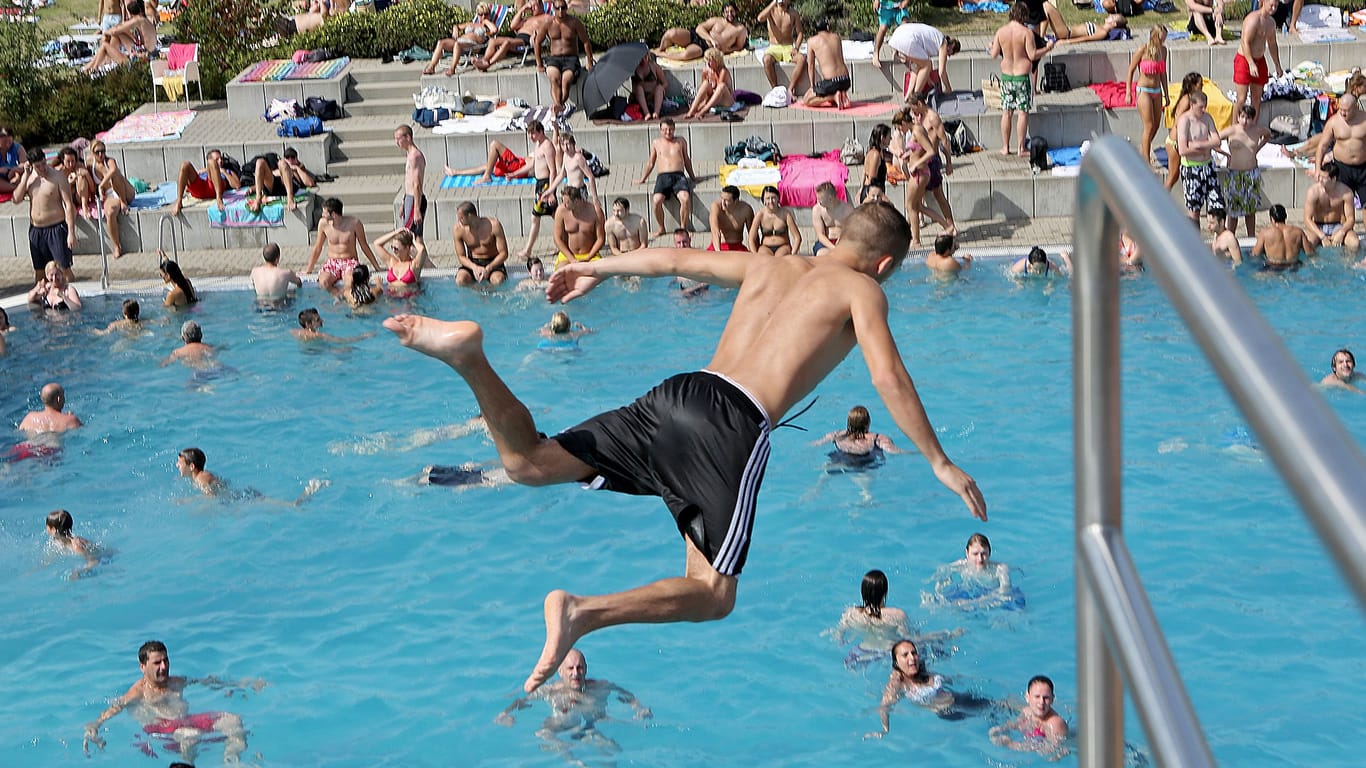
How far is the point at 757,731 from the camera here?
8.74 m

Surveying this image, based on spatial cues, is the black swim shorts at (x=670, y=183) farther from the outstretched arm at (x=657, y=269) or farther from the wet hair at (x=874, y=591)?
the outstretched arm at (x=657, y=269)

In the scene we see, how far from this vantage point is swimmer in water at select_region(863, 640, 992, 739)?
331 inches

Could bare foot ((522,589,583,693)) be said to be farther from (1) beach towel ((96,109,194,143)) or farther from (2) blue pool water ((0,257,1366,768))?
(1) beach towel ((96,109,194,143))

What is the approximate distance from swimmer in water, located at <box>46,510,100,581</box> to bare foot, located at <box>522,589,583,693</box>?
6780 mm

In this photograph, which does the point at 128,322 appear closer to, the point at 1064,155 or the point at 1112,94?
the point at 1064,155

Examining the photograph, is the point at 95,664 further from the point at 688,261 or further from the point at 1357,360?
the point at 1357,360

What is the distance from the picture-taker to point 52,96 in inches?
899

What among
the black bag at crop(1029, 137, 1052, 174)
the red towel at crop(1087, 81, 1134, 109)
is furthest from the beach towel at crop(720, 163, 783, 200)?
the red towel at crop(1087, 81, 1134, 109)

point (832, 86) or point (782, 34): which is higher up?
point (782, 34)

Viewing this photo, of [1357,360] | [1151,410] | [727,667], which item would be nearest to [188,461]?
[727,667]

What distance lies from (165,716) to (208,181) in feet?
38.1

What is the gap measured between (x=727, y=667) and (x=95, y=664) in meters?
4.02

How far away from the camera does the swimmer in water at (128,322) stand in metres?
15.2

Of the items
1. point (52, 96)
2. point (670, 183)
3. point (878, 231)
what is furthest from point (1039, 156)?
point (52, 96)
